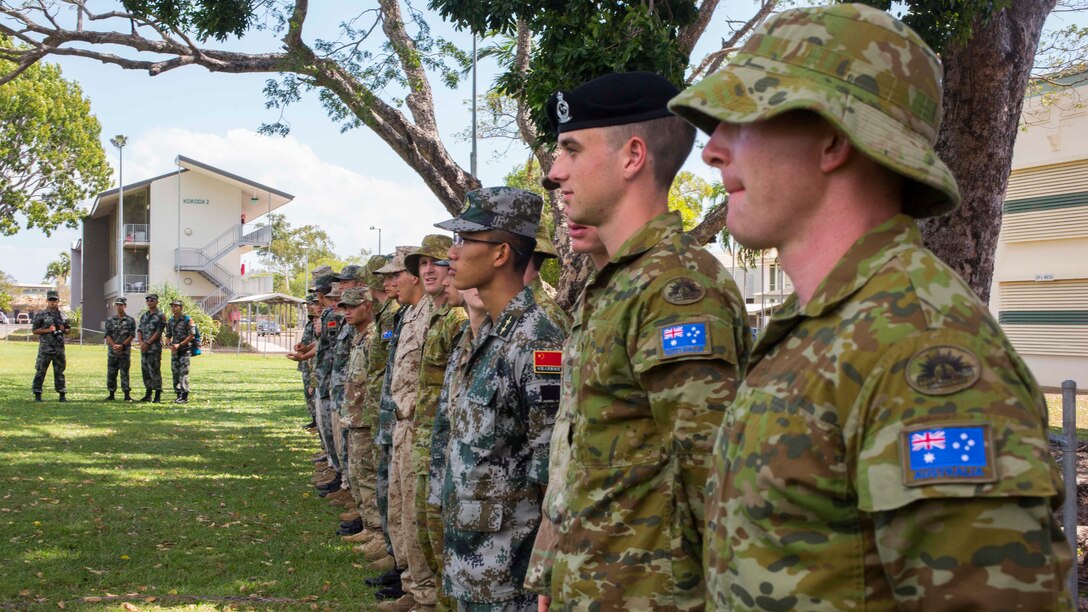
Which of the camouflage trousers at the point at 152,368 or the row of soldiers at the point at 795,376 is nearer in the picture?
the row of soldiers at the point at 795,376

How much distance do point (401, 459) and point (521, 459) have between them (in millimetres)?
2448

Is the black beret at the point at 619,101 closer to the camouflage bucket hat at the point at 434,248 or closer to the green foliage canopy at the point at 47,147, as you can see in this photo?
the camouflage bucket hat at the point at 434,248

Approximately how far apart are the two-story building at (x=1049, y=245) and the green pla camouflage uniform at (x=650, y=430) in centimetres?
2599

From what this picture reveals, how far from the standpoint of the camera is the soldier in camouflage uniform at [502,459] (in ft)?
11.5

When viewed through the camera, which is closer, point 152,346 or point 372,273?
point 372,273

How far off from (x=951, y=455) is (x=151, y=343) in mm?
20089

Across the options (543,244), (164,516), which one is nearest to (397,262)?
(164,516)

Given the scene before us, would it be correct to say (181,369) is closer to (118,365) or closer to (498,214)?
(118,365)

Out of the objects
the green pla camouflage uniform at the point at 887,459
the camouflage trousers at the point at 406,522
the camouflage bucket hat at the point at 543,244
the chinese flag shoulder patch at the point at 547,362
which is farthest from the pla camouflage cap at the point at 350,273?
the green pla camouflage uniform at the point at 887,459

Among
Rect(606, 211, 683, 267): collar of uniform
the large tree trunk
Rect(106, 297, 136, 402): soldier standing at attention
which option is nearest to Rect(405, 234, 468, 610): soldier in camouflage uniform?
Rect(606, 211, 683, 267): collar of uniform

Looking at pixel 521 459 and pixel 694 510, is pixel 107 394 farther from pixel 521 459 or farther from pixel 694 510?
pixel 694 510

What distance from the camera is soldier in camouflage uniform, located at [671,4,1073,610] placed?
1187 millimetres

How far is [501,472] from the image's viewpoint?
361cm

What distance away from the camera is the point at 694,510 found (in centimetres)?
218
